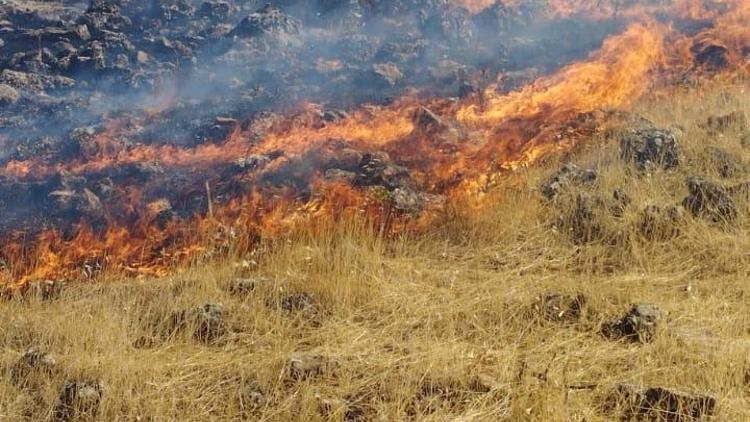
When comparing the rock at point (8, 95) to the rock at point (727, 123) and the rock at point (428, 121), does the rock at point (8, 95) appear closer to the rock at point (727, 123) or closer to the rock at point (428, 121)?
the rock at point (428, 121)

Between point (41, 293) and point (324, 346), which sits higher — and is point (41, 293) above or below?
below

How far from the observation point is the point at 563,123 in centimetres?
829

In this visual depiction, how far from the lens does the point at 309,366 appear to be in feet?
13.0

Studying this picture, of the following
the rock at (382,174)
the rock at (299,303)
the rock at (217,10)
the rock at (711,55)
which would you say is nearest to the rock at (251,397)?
the rock at (299,303)

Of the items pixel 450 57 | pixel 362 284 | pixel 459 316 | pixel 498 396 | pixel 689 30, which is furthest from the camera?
pixel 450 57

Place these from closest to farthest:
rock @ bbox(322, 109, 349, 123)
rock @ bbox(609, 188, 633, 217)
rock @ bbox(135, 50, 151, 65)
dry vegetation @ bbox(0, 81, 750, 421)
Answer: dry vegetation @ bbox(0, 81, 750, 421) → rock @ bbox(609, 188, 633, 217) → rock @ bbox(322, 109, 349, 123) → rock @ bbox(135, 50, 151, 65)

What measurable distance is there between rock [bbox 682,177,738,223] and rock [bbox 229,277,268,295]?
3831mm

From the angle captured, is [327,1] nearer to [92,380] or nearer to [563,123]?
[563,123]

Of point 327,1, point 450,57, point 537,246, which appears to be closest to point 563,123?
point 537,246

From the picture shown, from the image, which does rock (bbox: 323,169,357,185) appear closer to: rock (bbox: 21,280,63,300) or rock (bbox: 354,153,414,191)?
rock (bbox: 354,153,414,191)

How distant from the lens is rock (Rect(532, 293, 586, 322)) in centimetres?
453

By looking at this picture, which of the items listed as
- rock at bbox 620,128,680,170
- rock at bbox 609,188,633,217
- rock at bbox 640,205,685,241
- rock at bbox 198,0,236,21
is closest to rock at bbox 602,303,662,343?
rock at bbox 640,205,685,241

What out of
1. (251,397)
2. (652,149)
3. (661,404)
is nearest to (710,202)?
(652,149)

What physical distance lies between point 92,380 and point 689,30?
1091 cm
